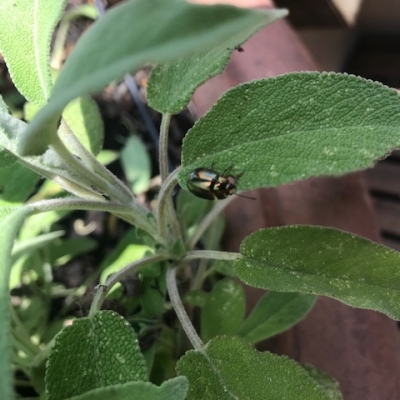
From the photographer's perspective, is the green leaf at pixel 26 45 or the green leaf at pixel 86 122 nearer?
the green leaf at pixel 26 45

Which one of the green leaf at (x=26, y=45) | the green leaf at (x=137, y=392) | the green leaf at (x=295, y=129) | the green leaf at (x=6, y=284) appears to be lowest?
the green leaf at (x=137, y=392)

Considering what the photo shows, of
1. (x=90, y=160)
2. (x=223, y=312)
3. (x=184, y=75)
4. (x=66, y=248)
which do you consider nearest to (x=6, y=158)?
(x=90, y=160)

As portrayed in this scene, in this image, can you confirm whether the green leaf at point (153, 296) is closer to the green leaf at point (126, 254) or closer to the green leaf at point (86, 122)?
the green leaf at point (126, 254)

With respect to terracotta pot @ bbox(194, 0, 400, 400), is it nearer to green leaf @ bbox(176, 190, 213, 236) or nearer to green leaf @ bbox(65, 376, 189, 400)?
green leaf @ bbox(176, 190, 213, 236)

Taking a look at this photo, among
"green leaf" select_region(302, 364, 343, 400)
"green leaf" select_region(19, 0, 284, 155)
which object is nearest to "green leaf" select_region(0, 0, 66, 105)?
"green leaf" select_region(19, 0, 284, 155)

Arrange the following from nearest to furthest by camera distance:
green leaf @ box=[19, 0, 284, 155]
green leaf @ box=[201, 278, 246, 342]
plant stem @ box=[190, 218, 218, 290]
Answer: green leaf @ box=[19, 0, 284, 155]
green leaf @ box=[201, 278, 246, 342]
plant stem @ box=[190, 218, 218, 290]

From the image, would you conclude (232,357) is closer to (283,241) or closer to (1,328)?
(283,241)

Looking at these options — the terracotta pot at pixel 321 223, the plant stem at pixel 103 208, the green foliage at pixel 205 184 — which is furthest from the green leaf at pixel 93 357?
the terracotta pot at pixel 321 223
